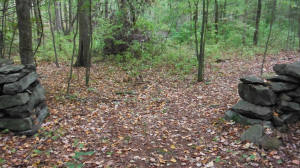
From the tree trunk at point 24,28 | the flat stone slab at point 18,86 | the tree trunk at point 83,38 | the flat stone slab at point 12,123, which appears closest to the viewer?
the flat stone slab at point 18,86

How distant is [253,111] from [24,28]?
7772 mm

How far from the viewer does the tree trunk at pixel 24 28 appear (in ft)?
23.3

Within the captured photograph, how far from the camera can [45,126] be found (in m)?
6.30

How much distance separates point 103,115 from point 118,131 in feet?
4.38

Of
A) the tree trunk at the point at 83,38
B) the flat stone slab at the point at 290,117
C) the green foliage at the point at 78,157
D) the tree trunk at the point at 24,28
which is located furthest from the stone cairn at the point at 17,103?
the flat stone slab at the point at 290,117

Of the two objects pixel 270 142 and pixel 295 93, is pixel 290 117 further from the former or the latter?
pixel 270 142

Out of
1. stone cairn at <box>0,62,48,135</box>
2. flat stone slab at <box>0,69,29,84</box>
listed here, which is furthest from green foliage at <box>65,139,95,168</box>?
flat stone slab at <box>0,69,29,84</box>

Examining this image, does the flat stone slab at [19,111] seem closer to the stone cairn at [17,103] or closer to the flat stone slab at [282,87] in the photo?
the stone cairn at [17,103]

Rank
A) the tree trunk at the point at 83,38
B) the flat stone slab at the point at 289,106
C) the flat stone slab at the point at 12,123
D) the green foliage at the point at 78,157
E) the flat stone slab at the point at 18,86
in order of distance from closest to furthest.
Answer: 1. the green foliage at the point at 78,157
2. the flat stone slab at the point at 18,86
3. the flat stone slab at the point at 12,123
4. the flat stone slab at the point at 289,106
5. the tree trunk at the point at 83,38

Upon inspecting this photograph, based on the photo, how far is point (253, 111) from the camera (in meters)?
5.99

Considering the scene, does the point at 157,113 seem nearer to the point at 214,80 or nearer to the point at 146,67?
the point at 214,80

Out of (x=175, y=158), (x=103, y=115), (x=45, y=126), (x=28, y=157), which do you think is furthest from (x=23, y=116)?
(x=175, y=158)

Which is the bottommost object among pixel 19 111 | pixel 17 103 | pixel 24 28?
pixel 19 111

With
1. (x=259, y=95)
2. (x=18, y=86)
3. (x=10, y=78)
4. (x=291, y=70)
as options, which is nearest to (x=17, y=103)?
(x=18, y=86)
